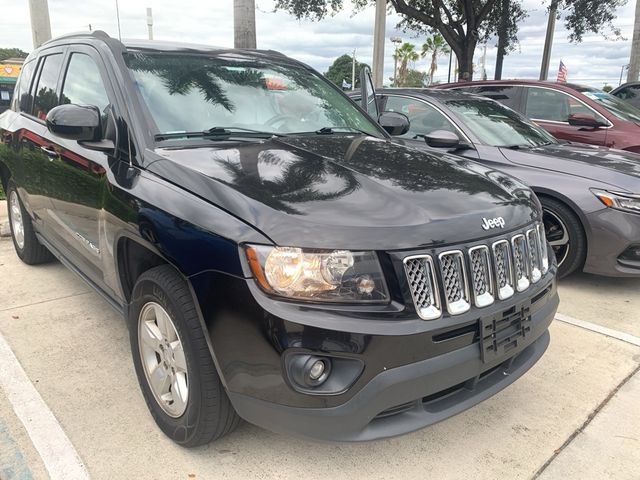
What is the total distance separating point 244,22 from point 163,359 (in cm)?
726

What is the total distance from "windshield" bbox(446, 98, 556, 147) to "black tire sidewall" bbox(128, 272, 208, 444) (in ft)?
12.1

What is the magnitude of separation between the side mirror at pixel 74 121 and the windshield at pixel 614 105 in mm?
5960

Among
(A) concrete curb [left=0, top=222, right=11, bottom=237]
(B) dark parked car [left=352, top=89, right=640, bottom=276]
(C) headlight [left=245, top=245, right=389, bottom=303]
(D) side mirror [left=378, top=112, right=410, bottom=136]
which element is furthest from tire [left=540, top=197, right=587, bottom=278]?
(A) concrete curb [left=0, top=222, right=11, bottom=237]

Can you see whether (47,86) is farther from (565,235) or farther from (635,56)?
(635,56)

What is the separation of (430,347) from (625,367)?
199cm

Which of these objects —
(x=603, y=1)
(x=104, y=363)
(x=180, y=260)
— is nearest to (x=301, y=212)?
(x=180, y=260)

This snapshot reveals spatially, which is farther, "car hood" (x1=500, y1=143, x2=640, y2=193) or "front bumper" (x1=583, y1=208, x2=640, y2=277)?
"car hood" (x1=500, y1=143, x2=640, y2=193)

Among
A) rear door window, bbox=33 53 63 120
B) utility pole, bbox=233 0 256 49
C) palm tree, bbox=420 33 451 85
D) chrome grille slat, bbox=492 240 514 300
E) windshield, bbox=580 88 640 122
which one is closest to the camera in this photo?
chrome grille slat, bbox=492 240 514 300

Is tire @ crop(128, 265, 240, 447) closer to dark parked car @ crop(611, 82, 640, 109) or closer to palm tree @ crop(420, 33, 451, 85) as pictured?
dark parked car @ crop(611, 82, 640, 109)

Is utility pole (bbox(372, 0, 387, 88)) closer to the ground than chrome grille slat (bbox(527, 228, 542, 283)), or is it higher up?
higher up

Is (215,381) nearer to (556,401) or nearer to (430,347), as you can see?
(430,347)

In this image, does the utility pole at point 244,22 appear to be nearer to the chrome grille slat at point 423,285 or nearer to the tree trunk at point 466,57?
the chrome grille slat at point 423,285

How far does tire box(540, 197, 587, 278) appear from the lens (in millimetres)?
4332

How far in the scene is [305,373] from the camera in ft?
6.10
